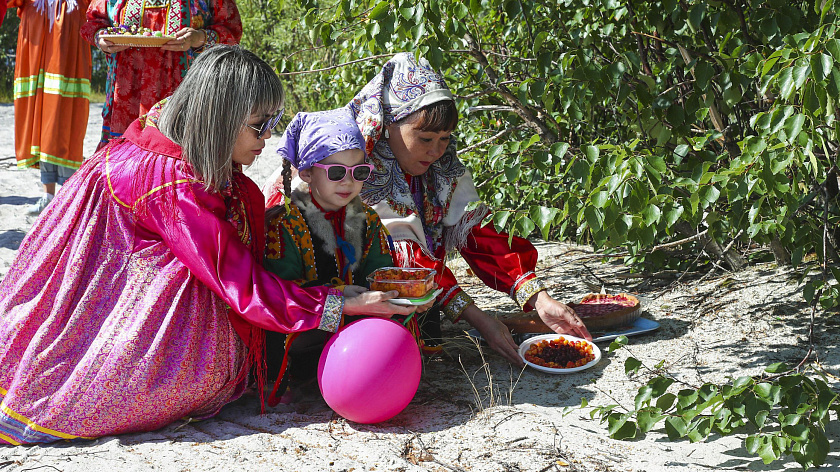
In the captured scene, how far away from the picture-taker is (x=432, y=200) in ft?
11.2

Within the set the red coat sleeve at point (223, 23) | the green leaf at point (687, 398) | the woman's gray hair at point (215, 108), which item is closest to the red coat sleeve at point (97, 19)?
the red coat sleeve at point (223, 23)

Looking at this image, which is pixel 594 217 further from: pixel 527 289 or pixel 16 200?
pixel 16 200

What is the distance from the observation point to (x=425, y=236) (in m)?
3.37

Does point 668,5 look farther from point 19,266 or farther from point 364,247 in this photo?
point 19,266

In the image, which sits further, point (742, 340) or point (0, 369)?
point (742, 340)

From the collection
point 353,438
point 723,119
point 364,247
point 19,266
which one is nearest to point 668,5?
point 723,119

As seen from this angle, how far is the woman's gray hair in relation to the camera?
98.0 inches

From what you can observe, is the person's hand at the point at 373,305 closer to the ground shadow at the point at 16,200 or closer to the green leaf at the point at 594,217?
the green leaf at the point at 594,217

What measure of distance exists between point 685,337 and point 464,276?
1.73m

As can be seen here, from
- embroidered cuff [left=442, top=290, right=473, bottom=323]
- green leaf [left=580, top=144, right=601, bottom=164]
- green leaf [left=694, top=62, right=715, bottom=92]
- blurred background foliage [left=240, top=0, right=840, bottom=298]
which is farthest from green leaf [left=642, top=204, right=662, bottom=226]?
embroidered cuff [left=442, top=290, right=473, bottom=323]

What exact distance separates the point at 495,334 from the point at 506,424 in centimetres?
63

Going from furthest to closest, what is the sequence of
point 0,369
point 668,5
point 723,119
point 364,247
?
point 723,119 → point 364,247 → point 668,5 → point 0,369

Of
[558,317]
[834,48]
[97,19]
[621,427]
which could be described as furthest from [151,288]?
[97,19]

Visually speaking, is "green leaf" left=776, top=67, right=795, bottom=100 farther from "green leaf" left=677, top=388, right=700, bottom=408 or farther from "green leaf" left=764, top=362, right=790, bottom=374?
"green leaf" left=677, top=388, right=700, bottom=408
